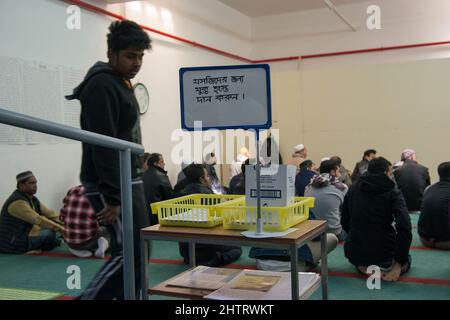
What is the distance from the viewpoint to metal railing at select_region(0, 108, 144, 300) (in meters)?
1.33

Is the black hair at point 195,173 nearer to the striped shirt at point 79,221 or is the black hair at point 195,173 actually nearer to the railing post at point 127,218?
the striped shirt at point 79,221

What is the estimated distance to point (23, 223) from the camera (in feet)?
16.9

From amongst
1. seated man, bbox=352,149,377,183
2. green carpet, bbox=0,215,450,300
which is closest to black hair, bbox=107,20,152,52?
green carpet, bbox=0,215,450,300

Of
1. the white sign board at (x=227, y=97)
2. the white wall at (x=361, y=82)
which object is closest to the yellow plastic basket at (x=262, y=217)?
the white sign board at (x=227, y=97)

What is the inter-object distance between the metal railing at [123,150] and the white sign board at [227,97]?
1.08 feet

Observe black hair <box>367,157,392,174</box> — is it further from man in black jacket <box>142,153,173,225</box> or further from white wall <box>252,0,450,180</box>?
white wall <box>252,0,450,180</box>

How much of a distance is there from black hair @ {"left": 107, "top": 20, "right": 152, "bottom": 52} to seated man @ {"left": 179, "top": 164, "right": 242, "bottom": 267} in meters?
2.23

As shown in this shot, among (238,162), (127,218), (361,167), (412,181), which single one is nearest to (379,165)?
(127,218)

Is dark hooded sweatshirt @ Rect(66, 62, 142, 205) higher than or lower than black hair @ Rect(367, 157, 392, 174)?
higher

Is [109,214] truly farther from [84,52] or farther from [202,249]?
[84,52]

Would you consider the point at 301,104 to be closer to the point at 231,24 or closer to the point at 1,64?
the point at 231,24

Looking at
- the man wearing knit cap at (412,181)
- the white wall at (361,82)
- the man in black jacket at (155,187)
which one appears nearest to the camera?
the man in black jacket at (155,187)

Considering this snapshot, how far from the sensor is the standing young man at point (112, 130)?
2086 mm

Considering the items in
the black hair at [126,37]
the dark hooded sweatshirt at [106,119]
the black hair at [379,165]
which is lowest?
the black hair at [379,165]
